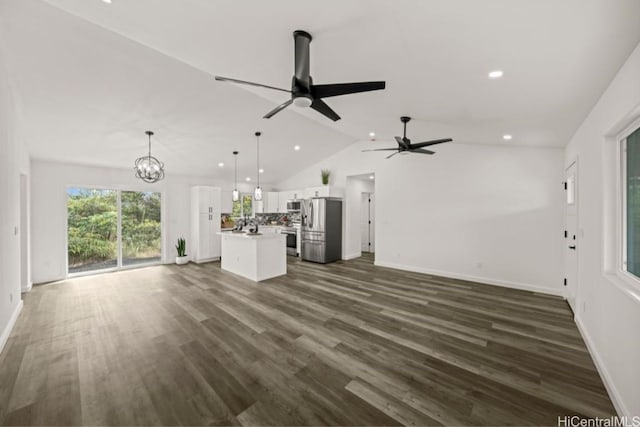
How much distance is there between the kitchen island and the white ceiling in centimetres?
251

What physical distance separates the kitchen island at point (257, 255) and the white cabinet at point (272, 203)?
303cm

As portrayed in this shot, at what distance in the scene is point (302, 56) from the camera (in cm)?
215

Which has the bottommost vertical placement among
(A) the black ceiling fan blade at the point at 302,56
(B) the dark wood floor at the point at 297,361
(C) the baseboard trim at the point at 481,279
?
(B) the dark wood floor at the point at 297,361

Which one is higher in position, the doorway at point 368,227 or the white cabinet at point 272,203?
the white cabinet at point 272,203

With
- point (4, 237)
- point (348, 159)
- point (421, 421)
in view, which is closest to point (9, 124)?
point (4, 237)

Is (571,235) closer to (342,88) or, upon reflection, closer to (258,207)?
(342,88)

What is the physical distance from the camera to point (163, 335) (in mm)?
2994

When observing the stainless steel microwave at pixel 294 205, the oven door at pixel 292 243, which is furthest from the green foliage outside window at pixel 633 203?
the oven door at pixel 292 243

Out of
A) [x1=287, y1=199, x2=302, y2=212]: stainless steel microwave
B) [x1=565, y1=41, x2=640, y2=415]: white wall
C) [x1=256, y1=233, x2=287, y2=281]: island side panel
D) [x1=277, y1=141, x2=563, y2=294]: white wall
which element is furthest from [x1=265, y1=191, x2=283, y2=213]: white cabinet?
[x1=565, y1=41, x2=640, y2=415]: white wall

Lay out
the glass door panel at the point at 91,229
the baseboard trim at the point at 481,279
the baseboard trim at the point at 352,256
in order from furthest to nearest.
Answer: the baseboard trim at the point at 352,256, the glass door panel at the point at 91,229, the baseboard trim at the point at 481,279

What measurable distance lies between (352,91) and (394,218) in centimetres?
484

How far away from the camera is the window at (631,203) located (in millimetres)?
1921

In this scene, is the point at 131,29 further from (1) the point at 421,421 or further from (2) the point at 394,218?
(2) the point at 394,218

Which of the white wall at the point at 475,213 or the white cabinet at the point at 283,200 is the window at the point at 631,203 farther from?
the white cabinet at the point at 283,200
